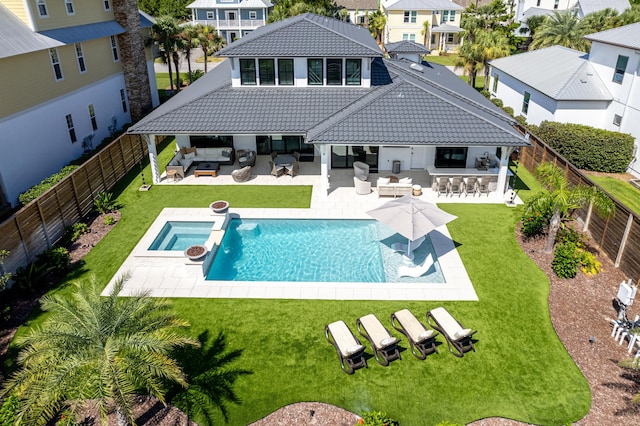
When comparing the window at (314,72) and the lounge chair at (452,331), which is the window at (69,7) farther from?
the lounge chair at (452,331)

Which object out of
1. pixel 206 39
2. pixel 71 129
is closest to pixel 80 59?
pixel 71 129

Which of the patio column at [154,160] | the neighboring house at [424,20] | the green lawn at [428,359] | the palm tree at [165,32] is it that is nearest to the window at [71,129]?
the patio column at [154,160]

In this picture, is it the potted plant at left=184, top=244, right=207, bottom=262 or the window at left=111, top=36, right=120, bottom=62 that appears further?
the window at left=111, top=36, right=120, bottom=62

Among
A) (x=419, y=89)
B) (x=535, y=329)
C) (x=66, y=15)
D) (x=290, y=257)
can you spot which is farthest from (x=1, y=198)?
(x=535, y=329)

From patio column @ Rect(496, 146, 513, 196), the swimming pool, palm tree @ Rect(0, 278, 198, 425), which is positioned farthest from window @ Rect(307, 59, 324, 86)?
palm tree @ Rect(0, 278, 198, 425)

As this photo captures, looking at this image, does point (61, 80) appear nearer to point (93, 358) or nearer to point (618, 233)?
point (93, 358)

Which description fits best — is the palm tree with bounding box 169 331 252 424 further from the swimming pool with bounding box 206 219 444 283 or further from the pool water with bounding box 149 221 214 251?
the pool water with bounding box 149 221 214 251
